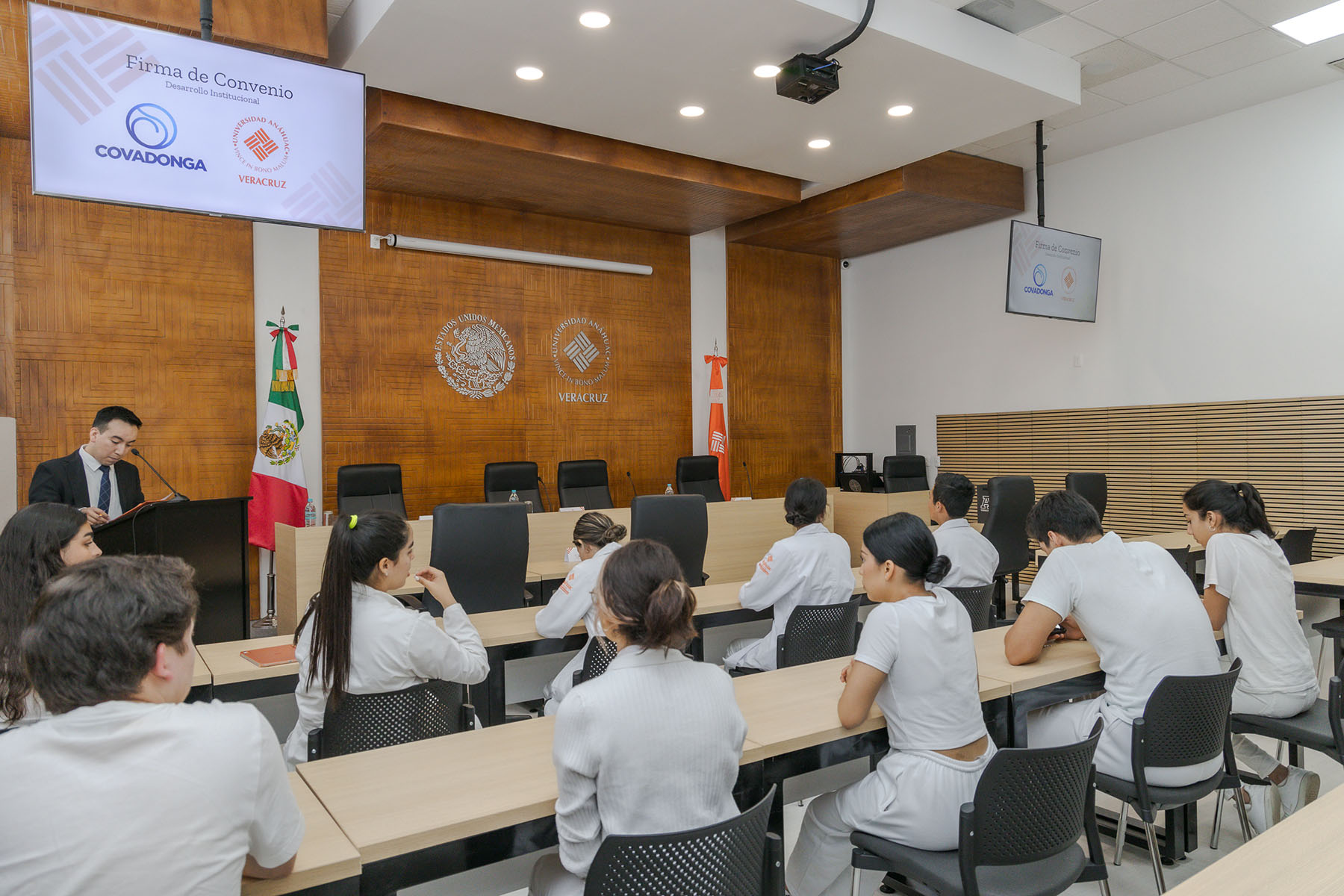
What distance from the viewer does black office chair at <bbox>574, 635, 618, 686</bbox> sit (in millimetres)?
2936

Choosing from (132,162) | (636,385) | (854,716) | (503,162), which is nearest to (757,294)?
(636,385)

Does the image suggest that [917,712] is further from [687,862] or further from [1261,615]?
[1261,615]

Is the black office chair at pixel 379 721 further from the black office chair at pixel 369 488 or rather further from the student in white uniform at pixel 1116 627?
the black office chair at pixel 369 488

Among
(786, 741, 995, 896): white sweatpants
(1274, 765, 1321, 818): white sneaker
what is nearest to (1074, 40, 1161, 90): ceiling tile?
(1274, 765, 1321, 818): white sneaker

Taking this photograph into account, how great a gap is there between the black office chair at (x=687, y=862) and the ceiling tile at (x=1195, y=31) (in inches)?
221

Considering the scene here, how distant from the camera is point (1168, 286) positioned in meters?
6.98

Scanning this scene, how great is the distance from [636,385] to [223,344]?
3.59 metres

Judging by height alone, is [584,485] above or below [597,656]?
above

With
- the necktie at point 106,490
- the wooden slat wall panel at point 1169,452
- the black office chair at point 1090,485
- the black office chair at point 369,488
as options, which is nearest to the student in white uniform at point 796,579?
the necktie at point 106,490

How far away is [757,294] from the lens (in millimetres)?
9055

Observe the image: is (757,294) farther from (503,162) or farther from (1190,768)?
(1190,768)

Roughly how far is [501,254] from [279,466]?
262 cm

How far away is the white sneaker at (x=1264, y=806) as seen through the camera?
8.82 feet

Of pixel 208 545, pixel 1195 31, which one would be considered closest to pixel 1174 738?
pixel 208 545
